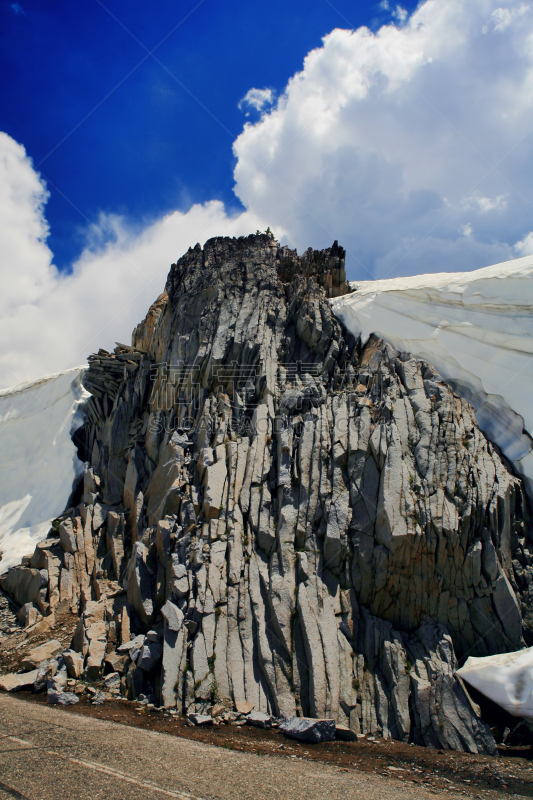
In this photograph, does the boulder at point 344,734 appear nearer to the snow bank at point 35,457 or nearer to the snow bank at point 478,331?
the snow bank at point 478,331

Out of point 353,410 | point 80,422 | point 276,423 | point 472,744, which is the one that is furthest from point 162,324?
point 472,744

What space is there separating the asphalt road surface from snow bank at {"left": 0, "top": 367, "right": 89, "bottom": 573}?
51.3 feet

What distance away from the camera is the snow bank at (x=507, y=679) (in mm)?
12617

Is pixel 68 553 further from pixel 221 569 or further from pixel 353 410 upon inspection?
pixel 353 410

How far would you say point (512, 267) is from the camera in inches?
931

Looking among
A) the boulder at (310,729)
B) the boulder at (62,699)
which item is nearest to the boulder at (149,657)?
the boulder at (62,699)

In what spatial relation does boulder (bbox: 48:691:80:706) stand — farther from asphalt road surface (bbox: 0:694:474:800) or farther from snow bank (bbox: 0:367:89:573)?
snow bank (bbox: 0:367:89:573)

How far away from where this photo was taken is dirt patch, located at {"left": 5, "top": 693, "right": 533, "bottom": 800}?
10055 millimetres

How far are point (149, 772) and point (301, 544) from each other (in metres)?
8.14

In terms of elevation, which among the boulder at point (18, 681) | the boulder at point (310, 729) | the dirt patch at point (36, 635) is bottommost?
the boulder at point (310, 729)

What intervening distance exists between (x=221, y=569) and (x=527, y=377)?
50.3ft

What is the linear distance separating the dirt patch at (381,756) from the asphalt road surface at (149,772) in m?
0.62

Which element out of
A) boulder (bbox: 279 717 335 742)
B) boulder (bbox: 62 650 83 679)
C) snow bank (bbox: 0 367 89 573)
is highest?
snow bank (bbox: 0 367 89 573)

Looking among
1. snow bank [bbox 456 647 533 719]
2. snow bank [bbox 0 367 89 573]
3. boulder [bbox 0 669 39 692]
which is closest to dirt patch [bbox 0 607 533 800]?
boulder [bbox 0 669 39 692]
